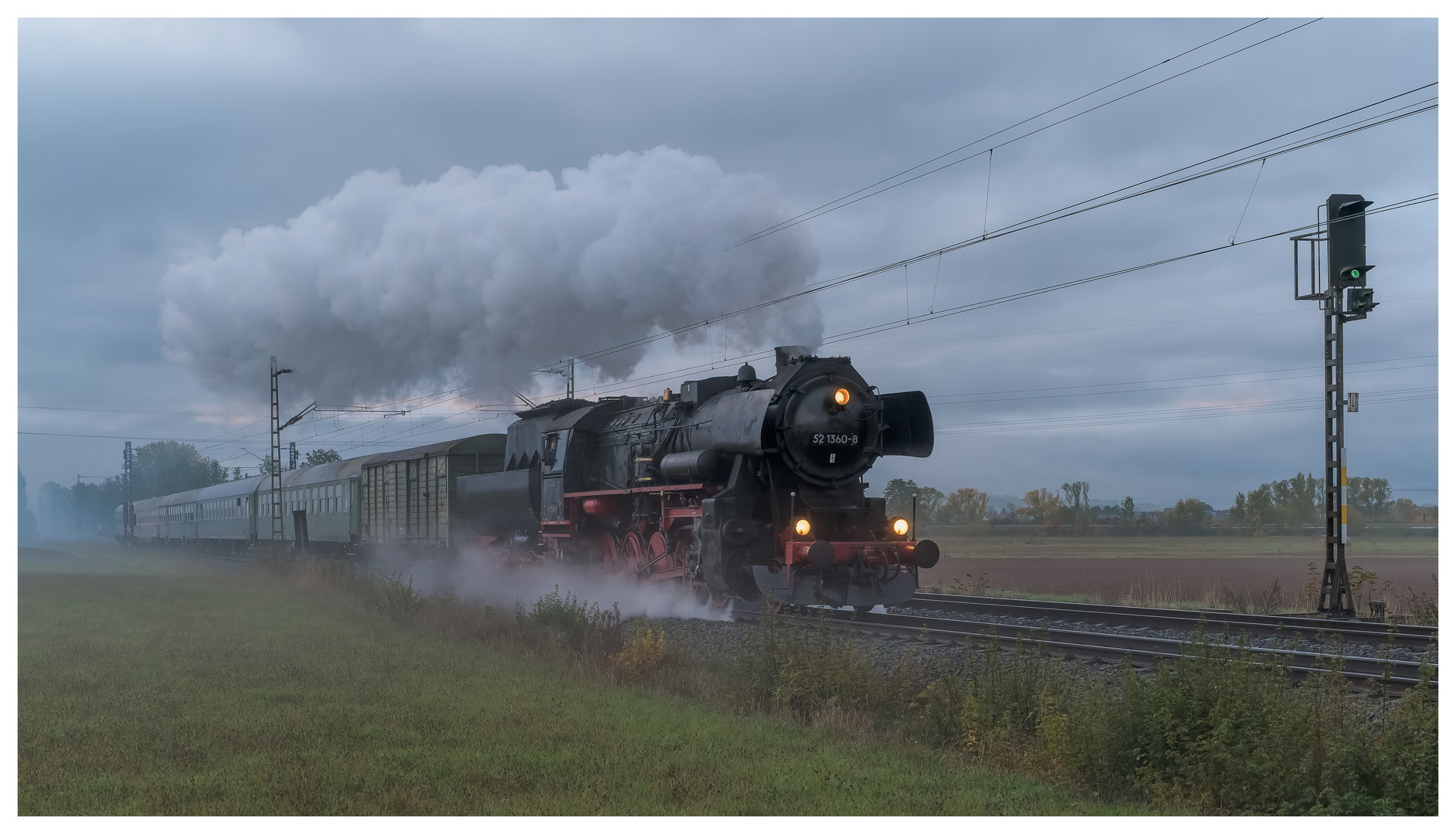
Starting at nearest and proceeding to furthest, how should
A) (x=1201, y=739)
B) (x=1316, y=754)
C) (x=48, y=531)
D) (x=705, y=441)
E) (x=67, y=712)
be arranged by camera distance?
(x=1316, y=754) < (x=1201, y=739) < (x=67, y=712) < (x=705, y=441) < (x=48, y=531)

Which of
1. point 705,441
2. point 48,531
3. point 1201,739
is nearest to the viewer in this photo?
point 1201,739

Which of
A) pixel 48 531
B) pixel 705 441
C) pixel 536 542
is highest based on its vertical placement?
pixel 705 441

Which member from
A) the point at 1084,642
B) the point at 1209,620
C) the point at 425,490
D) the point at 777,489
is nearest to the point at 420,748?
the point at 777,489

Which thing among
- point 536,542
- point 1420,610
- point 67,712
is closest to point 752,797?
point 67,712

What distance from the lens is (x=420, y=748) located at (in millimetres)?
8391

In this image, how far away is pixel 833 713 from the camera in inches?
371

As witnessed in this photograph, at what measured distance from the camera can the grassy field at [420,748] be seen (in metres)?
7.03

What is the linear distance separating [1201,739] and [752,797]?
3.06 meters

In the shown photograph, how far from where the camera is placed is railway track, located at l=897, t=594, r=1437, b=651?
13.7 m

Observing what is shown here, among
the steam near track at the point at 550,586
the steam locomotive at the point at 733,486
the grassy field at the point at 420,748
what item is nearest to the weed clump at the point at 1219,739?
the grassy field at the point at 420,748

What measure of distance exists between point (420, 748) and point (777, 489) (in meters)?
8.65

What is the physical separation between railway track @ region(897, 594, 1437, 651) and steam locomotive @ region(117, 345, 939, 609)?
9.86 ft

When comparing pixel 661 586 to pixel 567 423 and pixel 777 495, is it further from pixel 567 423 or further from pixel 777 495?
pixel 567 423

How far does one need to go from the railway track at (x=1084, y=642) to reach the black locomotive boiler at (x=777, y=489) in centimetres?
67
